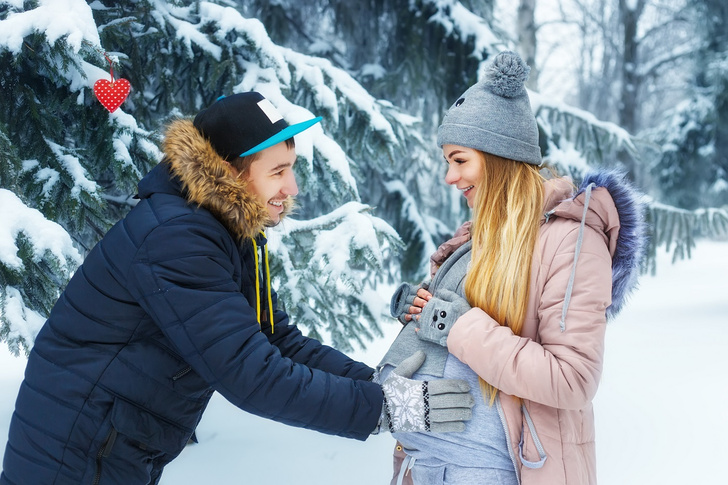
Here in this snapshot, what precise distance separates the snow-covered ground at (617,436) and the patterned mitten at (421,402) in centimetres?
226

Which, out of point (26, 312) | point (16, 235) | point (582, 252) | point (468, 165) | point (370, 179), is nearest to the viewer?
point (582, 252)

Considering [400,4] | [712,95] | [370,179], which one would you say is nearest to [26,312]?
[370,179]

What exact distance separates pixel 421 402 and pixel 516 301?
16.2 inches

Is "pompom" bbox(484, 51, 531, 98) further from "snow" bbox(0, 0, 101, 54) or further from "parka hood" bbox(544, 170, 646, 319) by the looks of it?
"snow" bbox(0, 0, 101, 54)

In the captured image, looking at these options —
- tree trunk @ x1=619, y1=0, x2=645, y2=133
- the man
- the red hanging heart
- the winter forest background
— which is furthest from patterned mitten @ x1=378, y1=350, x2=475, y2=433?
tree trunk @ x1=619, y1=0, x2=645, y2=133

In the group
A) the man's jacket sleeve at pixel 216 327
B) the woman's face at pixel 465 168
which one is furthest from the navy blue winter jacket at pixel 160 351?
the woman's face at pixel 465 168

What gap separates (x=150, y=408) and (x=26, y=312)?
1.22m

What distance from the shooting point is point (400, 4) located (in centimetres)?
585

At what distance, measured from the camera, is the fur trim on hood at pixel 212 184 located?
1.85 meters

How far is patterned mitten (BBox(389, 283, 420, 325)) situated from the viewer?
2115 mm

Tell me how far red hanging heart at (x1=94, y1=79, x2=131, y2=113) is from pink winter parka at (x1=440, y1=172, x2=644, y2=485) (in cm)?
219

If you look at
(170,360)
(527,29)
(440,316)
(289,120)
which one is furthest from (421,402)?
(527,29)

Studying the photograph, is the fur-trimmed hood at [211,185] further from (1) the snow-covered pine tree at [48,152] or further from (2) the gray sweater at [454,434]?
(1) the snow-covered pine tree at [48,152]

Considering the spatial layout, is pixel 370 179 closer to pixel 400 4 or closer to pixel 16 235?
pixel 400 4
